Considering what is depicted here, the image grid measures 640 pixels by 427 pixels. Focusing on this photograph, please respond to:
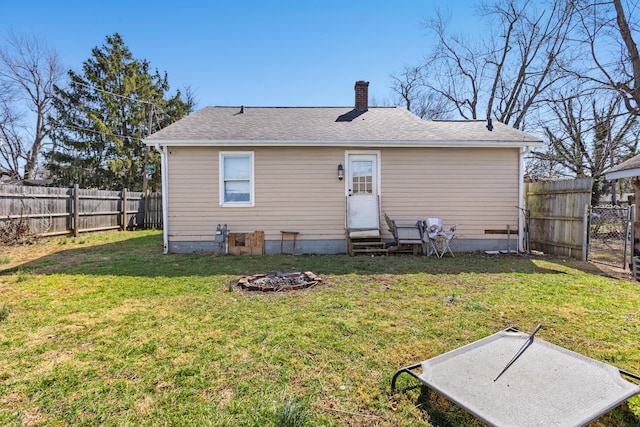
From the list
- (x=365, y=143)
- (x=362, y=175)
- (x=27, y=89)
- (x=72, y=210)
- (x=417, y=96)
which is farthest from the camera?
(x=417, y=96)

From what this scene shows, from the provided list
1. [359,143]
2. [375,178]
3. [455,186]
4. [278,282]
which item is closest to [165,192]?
[278,282]

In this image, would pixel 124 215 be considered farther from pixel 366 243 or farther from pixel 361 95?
pixel 366 243

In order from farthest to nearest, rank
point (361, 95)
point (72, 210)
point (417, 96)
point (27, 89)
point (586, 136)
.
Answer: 1. point (417, 96)
2. point (27, 89)
3. point (586, 136)
4. point (72, 210)
5. point (361, 95)

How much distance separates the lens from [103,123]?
18.8 metres

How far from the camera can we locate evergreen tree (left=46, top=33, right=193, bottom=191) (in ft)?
61.5

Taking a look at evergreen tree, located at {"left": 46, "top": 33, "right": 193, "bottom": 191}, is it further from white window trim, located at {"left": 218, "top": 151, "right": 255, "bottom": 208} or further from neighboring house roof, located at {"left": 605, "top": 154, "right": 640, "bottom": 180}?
neighboring house roof, located at {"left": 605, "top": 154, "right": 640, "bottom": 180}

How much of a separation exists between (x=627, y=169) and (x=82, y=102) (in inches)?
966

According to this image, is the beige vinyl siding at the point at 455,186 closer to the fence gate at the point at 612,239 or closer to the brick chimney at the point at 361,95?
the fence gate at the point at 612,239

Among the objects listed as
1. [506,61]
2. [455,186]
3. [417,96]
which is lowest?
[455,186]

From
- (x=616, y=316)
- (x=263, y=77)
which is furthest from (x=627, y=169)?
(x=263, y=77)

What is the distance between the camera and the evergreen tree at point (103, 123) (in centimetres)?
1873

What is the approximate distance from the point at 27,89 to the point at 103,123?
18.7ft

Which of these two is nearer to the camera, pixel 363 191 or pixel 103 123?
pixel 363 191

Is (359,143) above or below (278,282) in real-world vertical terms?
above
